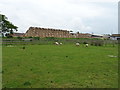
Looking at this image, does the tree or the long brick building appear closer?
the tree

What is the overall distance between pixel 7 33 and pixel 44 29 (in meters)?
24.6

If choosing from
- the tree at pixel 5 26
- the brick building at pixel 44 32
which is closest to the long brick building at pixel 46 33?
the brick building at pixel 44 32

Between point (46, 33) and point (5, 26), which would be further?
point (46, 33)

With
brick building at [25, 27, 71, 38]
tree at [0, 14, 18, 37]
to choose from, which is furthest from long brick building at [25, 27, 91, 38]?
tree at [0, 14, 18, 37]

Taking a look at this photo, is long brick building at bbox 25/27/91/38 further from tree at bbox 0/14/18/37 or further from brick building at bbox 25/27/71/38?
tree at bbox 0/14/18/37

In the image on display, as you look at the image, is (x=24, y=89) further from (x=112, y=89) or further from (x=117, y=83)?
(x=117, y=83)

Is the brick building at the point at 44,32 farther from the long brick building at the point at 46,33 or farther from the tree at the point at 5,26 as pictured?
the tree at the point at 5,26

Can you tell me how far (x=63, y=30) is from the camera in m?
79.9

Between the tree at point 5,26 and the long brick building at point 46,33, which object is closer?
the tree at point 5,26

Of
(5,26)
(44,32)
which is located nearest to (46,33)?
(44,32)

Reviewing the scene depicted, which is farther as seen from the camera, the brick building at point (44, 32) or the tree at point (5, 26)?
the brick building at point (44, 32)

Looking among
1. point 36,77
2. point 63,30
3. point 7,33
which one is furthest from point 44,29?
point 36,77

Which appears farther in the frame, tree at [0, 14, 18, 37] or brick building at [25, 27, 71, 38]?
brick building at [25, 27, 71, 38]

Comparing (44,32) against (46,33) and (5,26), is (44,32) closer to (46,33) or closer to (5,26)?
(46,33)
